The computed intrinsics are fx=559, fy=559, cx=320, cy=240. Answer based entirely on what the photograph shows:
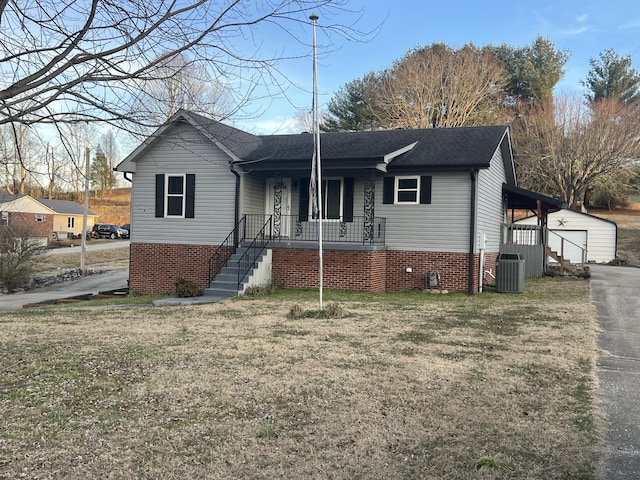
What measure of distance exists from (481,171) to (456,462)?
43.4 feet

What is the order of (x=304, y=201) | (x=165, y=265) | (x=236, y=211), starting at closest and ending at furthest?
1. (x=236, y=211)
2. (x=165, y=265)
3. (x=304, y=201)

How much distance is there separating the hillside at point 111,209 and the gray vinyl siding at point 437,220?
183 ft

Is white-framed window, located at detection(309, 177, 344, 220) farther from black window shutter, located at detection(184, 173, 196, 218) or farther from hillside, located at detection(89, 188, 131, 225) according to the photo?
hillside, located at detection(89, 188, 131, 225)

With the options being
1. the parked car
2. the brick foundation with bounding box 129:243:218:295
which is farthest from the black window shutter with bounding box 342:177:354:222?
the parked car

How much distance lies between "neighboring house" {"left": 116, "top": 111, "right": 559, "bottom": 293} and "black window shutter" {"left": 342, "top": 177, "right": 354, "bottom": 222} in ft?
0.11

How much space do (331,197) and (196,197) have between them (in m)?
4.17

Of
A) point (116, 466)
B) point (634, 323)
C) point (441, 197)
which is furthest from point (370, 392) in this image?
point (441, 197)

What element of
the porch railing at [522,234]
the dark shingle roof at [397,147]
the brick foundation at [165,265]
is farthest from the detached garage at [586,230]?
the brick foundation at [165,265]

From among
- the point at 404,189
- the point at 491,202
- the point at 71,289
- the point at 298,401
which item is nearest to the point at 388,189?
the point at 404,189

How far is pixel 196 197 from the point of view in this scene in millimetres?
17281

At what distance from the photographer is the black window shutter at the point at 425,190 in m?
16.1

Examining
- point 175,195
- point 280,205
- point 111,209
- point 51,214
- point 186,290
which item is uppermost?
point 111,209

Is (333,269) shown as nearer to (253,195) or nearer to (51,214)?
(253,195)

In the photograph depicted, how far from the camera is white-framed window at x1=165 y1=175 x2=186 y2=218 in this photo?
17422mm
